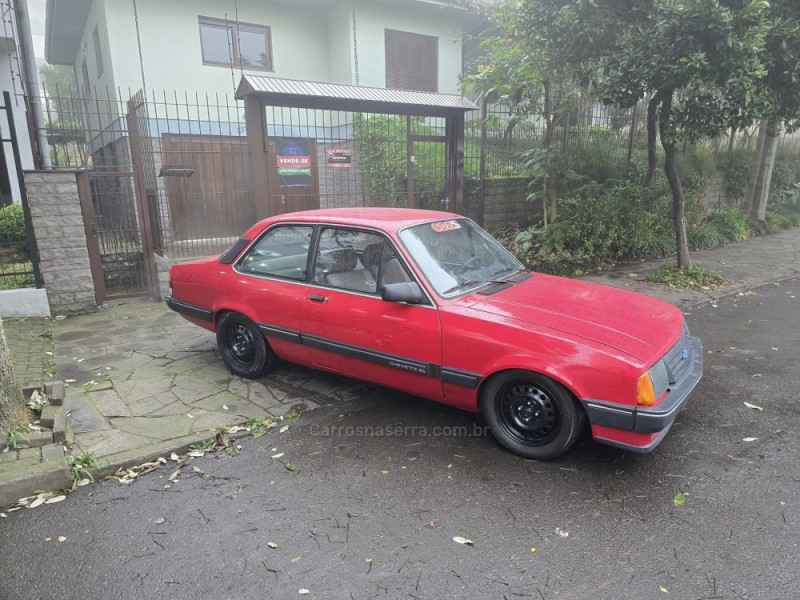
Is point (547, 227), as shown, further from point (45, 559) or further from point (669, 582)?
point (45, 559)

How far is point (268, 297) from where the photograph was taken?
451cm

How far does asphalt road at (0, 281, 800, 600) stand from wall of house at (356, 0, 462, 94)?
437 inches

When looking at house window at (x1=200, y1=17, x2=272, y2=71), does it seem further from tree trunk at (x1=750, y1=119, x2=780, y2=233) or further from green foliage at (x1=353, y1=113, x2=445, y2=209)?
tree trunk at (x1=750, y1=119, x2=780, y2=233)

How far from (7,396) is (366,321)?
2.45 meters

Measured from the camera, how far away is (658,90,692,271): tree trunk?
740 centimetres

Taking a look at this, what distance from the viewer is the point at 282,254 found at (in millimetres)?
4660

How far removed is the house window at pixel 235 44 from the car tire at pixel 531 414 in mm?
11422

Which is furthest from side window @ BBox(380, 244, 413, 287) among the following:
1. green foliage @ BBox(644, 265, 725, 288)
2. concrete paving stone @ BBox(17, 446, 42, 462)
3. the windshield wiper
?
green foliage @ BBox(644, 265, 725, 288)

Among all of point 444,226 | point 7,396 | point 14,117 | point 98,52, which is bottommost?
point 7,396

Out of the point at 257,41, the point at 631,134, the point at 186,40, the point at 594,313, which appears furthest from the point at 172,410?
the point at 257,41

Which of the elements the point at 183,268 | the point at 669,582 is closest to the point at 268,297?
the point at 183,268

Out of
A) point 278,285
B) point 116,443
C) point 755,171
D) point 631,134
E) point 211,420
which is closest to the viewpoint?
point 116,443

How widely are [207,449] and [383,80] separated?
38.3 ft

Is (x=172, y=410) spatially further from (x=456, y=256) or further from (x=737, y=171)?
(x=737, y=171)
